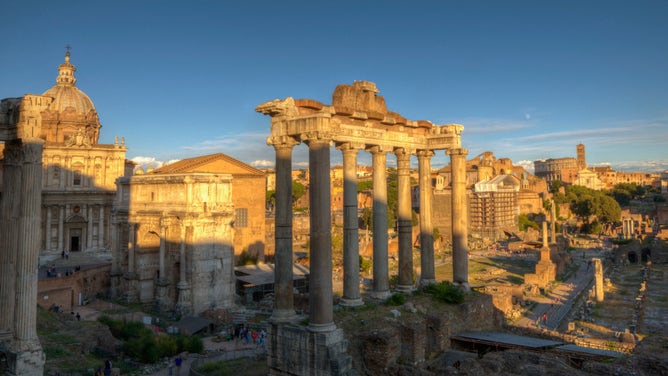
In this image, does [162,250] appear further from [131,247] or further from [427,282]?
[427,282]

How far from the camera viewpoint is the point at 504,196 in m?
74.8

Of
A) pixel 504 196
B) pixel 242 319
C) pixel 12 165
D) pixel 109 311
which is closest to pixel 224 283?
pixel 242 319

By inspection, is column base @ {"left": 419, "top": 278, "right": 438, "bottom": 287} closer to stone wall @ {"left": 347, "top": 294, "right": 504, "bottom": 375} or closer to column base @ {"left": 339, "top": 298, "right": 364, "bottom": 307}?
stone wall @ {"left": 347, "top": 294, "right": 504, "bottom": 375}

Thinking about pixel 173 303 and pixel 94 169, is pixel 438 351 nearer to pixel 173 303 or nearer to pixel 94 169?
pixel 173 303

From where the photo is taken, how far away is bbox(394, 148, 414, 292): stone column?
51.3 feet

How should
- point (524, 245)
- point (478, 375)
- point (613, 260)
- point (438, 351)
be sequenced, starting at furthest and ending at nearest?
point (524, 245)
point (613, 260)
point (438, 351)
point (478, 375)

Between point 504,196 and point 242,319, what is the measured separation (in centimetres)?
5658

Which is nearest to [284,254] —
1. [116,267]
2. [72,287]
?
[72,287]

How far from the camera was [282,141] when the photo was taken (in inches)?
493

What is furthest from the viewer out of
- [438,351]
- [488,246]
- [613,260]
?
[488,246]

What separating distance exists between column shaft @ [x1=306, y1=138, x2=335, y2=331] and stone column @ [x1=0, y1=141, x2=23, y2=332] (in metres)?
8.09

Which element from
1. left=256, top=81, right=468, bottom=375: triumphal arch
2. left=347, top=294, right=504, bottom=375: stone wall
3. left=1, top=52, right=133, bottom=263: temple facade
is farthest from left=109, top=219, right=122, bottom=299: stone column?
left=347, top=294, right=504, bottom=375: stone wall

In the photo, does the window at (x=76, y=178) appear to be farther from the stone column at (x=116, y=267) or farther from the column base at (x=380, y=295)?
the column base at (x=380, y=295)

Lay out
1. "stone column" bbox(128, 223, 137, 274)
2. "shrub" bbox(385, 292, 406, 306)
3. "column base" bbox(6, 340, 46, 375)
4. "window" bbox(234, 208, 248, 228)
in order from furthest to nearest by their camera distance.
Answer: "window" bbox(234, 208, 248, 228) → "stone column" bbox(128, 223, 137, 274) → "shrub" bbox(385, 292, 406, 306) → "column base" bbox(6, 340, 46, 375)
